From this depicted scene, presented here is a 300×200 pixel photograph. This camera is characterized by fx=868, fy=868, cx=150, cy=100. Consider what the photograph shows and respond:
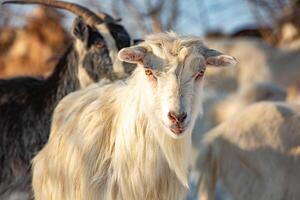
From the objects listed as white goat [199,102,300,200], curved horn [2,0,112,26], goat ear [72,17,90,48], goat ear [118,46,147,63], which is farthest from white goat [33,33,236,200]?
white goat [199,102,300,200]

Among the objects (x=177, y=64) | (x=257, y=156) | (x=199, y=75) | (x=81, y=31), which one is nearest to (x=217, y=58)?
(x=199, y=75)

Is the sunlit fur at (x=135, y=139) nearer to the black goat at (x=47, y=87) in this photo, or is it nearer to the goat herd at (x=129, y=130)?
the goat herd at (x=129, y=130)

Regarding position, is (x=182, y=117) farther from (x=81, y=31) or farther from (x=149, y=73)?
(x=81, y=31)

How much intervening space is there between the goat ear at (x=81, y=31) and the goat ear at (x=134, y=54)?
65.5 inches

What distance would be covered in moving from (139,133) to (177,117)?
17.6 inches

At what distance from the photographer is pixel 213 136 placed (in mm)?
6668

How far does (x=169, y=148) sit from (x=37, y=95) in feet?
6.19

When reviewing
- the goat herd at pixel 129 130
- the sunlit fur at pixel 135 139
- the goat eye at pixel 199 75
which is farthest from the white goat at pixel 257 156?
the goat eye at pixel 199 75

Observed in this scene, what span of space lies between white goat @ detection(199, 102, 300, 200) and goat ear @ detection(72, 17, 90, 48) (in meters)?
1.28

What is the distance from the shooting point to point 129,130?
4586 mm

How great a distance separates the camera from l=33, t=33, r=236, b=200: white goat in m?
4.34

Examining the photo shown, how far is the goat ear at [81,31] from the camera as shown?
20.1ft

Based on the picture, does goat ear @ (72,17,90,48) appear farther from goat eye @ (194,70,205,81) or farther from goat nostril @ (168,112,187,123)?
goat nostril @ (168,112,187,123)

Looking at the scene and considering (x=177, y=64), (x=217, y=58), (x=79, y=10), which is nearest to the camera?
(x=177, y=64)
